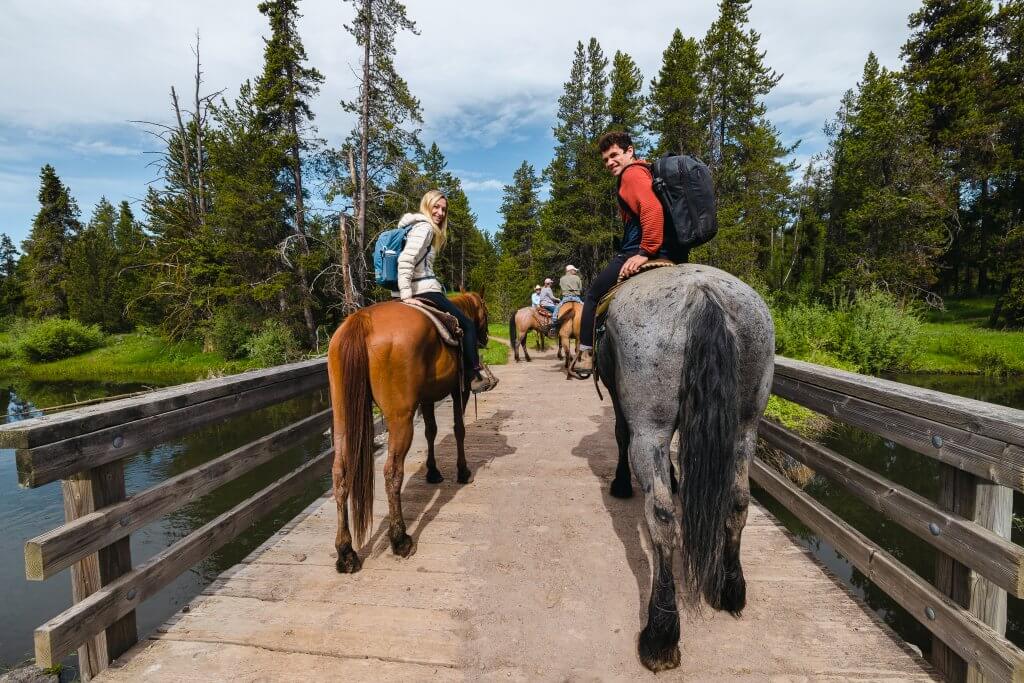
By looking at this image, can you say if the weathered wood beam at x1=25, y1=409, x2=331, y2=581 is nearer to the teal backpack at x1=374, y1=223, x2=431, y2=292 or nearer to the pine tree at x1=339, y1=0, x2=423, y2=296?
the teal backpack at x1=374, y1=223, x2=431, y2=292

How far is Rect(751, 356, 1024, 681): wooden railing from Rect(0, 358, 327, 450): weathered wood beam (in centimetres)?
362

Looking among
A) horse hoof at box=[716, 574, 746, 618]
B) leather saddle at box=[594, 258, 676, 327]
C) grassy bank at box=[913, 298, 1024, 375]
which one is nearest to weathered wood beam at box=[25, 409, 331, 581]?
leather saddle at box=[594, 258, 676, 327]

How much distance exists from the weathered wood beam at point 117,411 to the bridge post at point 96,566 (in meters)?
0.24

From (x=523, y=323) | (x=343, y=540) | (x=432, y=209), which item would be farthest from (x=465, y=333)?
(x=523, y=323)

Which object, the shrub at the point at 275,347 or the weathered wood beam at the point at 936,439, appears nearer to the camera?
the weathered wood beam at the point at 936,439

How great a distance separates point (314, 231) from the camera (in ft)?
71.0

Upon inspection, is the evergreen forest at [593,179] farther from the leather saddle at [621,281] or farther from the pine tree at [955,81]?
the leather saddle at [621,281]

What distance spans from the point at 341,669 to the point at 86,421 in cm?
156

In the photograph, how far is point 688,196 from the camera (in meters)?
2.68

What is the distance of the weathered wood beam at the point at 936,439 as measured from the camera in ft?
5.44

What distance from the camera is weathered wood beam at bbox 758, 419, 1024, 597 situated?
1650 mm

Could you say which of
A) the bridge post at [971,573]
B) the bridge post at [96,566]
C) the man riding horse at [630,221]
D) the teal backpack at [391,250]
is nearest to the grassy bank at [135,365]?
the teal backpack at [391,250]

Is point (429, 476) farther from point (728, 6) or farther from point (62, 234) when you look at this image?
point (62, 234)

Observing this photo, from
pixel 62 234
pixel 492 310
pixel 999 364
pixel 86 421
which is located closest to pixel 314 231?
pixel 492 310
